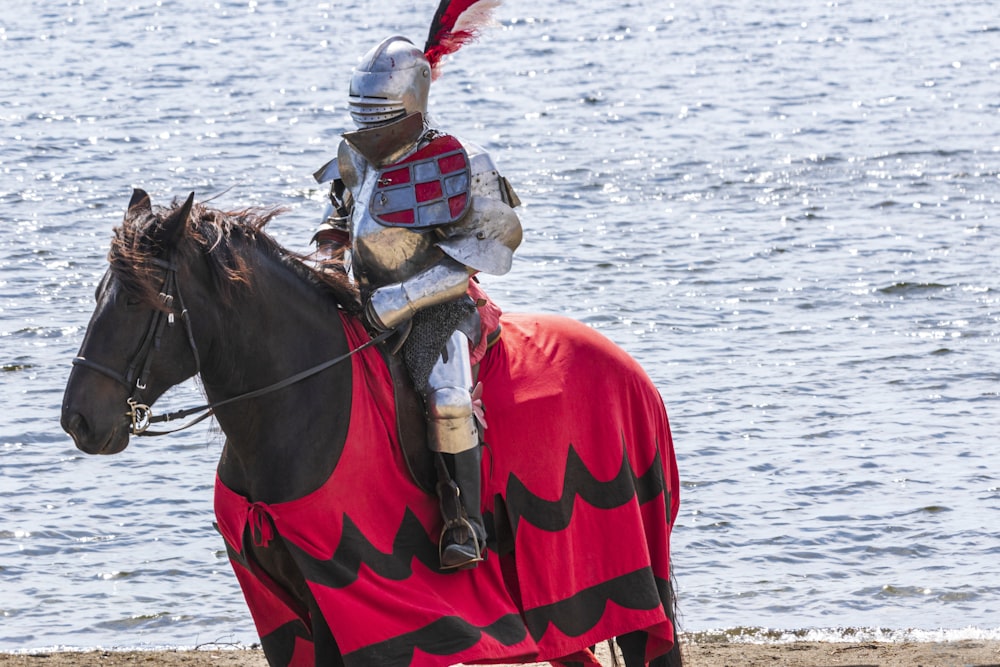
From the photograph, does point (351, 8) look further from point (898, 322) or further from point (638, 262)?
point (898, 322)

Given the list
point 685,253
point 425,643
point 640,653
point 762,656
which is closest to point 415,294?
point 425,643

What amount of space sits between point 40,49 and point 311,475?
2074 centimetres

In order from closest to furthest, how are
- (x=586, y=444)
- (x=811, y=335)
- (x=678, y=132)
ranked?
(x=586, y=444) < (x=811, y=335) < (x=678, y=132)

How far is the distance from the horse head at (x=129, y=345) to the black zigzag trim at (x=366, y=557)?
0.66m

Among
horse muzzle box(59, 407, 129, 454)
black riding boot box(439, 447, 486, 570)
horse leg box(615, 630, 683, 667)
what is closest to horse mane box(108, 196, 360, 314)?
horse muzzle box(59, 407, 129, 454)

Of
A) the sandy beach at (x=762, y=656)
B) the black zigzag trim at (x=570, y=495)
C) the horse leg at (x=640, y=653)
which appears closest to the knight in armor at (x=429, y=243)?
the black zigzag trim at (x=570, y=495)

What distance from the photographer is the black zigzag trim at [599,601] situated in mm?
5082

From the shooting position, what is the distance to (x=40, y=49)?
23766 millimetres

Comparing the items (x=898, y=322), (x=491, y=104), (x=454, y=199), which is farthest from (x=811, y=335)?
(x=491, y=104)

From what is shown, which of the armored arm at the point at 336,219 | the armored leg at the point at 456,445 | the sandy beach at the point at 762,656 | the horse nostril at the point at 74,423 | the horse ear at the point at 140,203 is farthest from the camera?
the sandy beach at the point at 762,656

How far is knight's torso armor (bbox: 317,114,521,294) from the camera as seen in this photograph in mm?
4762

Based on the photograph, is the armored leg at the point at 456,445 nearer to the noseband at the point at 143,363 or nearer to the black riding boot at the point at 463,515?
the black riding boot at the point at 463,515

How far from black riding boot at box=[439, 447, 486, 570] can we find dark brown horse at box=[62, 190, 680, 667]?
0.29ft

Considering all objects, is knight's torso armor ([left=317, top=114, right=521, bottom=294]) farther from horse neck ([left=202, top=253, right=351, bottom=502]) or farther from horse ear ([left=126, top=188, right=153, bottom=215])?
horse ear ([left=126, top=188, right=153, bottom=215])
